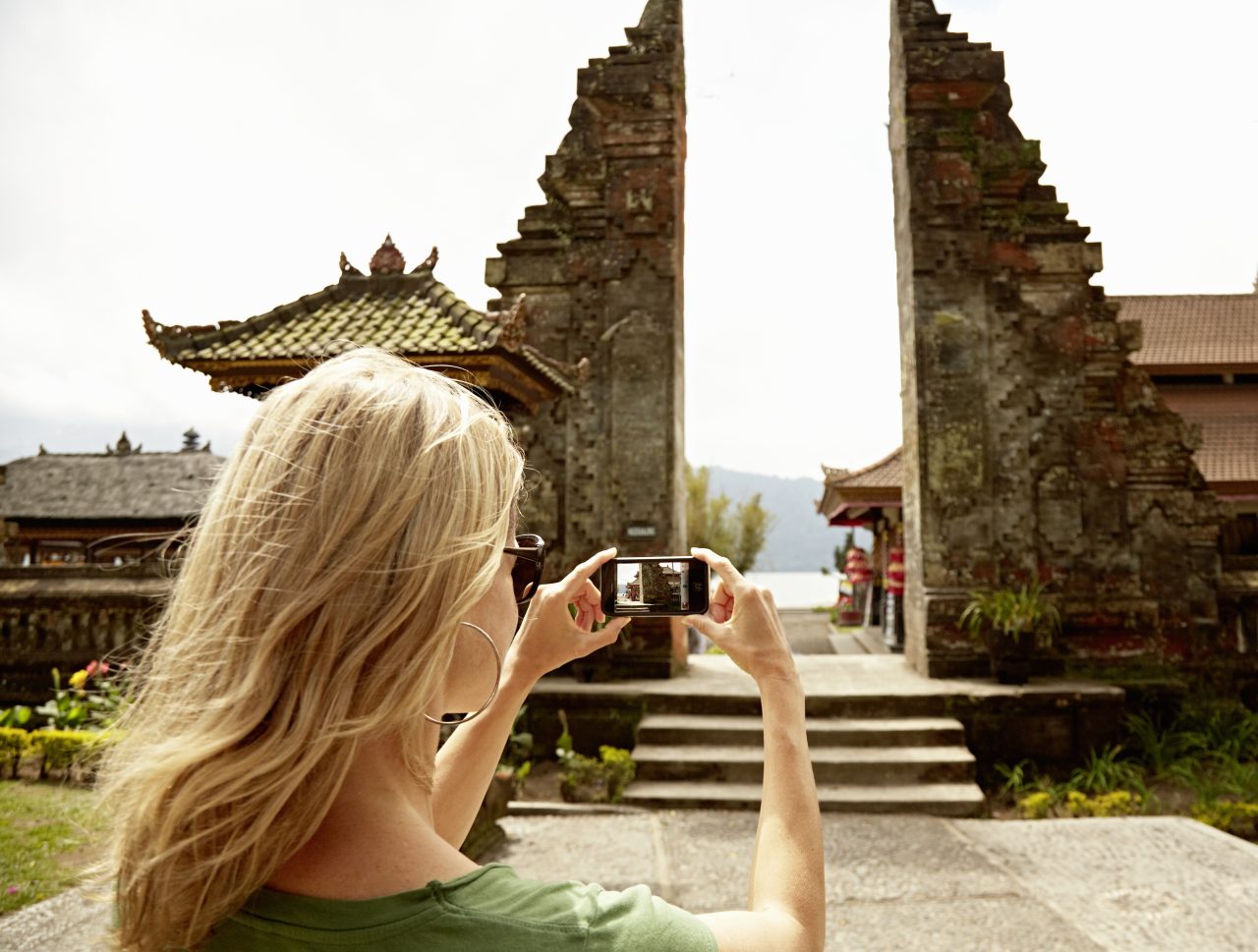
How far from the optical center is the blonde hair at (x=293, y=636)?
33.0 inches

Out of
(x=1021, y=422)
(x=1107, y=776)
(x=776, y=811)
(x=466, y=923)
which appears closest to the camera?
(x=466, y=923)

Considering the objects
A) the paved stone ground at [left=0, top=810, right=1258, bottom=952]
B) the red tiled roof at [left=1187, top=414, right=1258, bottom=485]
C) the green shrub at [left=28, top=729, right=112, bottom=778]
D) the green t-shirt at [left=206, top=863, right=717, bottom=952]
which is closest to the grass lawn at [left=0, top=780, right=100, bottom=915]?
the green shrub at [left=28, top=729, right=112, bottom=778]

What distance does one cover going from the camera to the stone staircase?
6.19 meters

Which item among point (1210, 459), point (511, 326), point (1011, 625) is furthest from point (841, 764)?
point (1210, 459)

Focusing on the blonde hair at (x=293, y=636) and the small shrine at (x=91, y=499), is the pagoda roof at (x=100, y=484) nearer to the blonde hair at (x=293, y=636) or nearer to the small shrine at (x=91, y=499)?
the small shrine at (x=91, y=499)

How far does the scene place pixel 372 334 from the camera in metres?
5.27

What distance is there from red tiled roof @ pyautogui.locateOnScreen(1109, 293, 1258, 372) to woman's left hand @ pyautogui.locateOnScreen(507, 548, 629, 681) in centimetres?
1512

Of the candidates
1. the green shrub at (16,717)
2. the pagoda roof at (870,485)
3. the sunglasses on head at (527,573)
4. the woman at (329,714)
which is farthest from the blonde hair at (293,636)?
the pagoda roof at (870,485)

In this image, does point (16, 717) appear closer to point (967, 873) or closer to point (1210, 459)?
point (967, 873)

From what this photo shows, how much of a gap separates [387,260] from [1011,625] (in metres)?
6.27

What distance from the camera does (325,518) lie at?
0.88 meters

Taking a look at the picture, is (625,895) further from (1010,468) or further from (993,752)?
(1010,468)

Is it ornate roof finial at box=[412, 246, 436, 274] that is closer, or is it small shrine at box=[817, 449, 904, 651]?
ornate roof finial at box=[412, 246, 436, 274]

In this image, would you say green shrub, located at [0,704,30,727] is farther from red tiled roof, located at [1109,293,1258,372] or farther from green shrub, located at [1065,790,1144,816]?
red tiled roof, located at [1109,293,1258,372]
